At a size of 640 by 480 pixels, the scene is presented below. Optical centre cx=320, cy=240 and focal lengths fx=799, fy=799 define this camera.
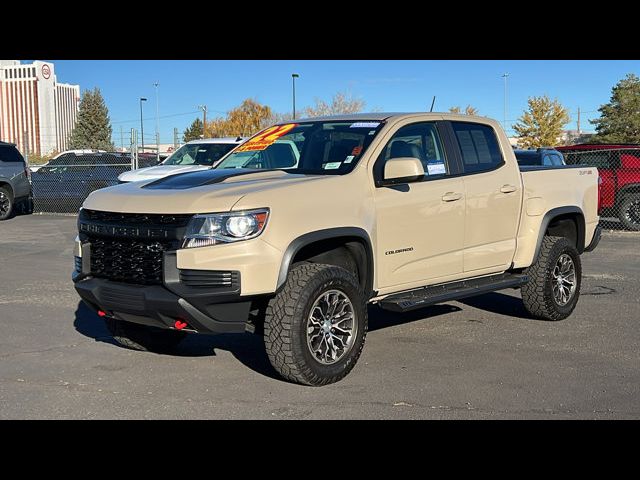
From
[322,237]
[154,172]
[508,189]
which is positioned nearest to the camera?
[322,237]

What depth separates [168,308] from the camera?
5207 millimetres

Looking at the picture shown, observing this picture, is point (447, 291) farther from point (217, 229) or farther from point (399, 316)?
point (217, 229)

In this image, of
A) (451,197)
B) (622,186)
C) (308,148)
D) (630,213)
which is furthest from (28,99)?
(451,197)

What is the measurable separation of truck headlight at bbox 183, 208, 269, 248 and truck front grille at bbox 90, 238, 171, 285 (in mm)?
199

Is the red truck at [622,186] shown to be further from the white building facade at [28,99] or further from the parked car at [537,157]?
the white building facade at [28,99]

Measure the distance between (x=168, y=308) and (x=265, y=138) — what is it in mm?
2365

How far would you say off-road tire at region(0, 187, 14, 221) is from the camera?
1947cm

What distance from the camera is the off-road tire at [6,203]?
63.9 feet

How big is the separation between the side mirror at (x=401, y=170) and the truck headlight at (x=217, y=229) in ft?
4.21

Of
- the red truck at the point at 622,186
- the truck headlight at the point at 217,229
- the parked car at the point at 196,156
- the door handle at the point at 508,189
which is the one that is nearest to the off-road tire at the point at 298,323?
the truck headlight at the point at 217,229
